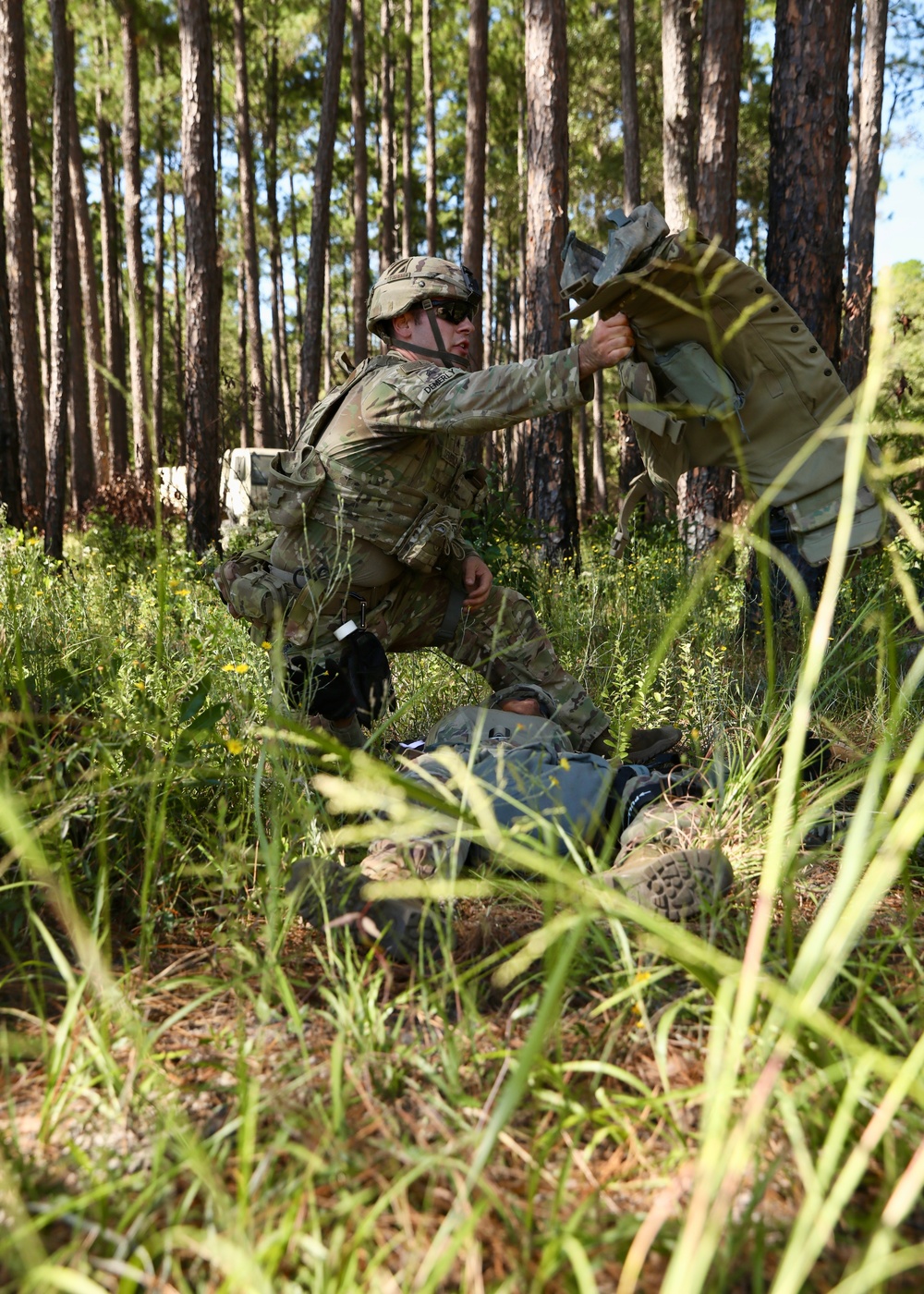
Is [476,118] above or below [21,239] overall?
above

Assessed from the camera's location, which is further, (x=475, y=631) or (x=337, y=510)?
(x=475, y=631)

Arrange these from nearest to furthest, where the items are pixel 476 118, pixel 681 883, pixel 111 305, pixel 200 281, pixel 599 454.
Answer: pixel 681 883 → pixel 200 281 → pixel 476 118 → pixel 111 305 → pixel 599 454

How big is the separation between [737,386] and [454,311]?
39.8 inches

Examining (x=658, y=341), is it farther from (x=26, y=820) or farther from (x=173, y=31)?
(x=173, y=31)

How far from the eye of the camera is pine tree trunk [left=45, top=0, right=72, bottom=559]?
363 inches

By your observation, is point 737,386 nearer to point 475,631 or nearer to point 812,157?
point 475,631

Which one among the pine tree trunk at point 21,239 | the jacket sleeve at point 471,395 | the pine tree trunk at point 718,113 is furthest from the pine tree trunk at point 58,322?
the jacket sleeve at point 471,395

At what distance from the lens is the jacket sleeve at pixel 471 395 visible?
2760mm

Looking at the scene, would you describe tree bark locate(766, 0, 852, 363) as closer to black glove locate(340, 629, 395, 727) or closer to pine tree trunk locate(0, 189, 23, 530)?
black glove locate(340, 629, 395, 727)

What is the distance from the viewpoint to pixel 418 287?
3.26 m

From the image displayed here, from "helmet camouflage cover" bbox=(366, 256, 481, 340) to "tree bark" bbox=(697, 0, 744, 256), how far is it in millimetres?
5634

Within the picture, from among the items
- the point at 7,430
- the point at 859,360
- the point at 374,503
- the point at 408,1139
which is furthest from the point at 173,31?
the point at 408,1139

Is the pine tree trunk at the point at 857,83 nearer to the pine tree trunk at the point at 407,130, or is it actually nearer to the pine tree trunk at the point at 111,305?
the pine tree trunk at the point at 407,130

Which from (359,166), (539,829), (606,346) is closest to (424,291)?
(606,346)
